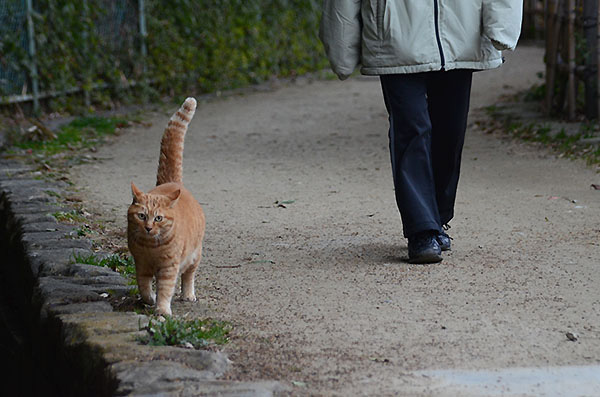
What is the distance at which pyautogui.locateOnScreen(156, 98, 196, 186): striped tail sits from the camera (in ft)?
12.4

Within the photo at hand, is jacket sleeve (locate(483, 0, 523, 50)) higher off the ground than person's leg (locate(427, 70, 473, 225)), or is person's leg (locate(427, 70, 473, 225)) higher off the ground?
jacket sleeve (locate(483, 0, 523, 50))

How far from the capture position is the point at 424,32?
411cm

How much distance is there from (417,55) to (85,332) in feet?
6.43

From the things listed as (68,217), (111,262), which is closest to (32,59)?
(68,217)

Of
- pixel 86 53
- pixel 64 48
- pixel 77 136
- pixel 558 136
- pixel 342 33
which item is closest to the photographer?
pixel 342 33

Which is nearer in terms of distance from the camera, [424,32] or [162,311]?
[162,311]

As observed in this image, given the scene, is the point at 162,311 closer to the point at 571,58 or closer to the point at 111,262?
the point at 111,262

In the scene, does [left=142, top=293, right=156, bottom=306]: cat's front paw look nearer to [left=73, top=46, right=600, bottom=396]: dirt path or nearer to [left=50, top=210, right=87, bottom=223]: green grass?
[left=73, top=46, right=600, bottom=396]: dirt path

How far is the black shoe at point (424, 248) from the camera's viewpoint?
4145 mm

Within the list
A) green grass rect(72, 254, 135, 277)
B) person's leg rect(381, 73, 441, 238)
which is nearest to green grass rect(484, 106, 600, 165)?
person's leg rect(381, 73, 441, 238)

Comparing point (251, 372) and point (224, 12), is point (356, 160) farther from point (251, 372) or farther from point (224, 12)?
point (224, 12)

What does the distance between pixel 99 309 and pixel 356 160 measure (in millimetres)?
4248

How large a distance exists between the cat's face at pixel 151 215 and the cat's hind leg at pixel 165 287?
14 cm

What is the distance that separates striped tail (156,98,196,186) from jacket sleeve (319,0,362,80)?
0.80 meters
